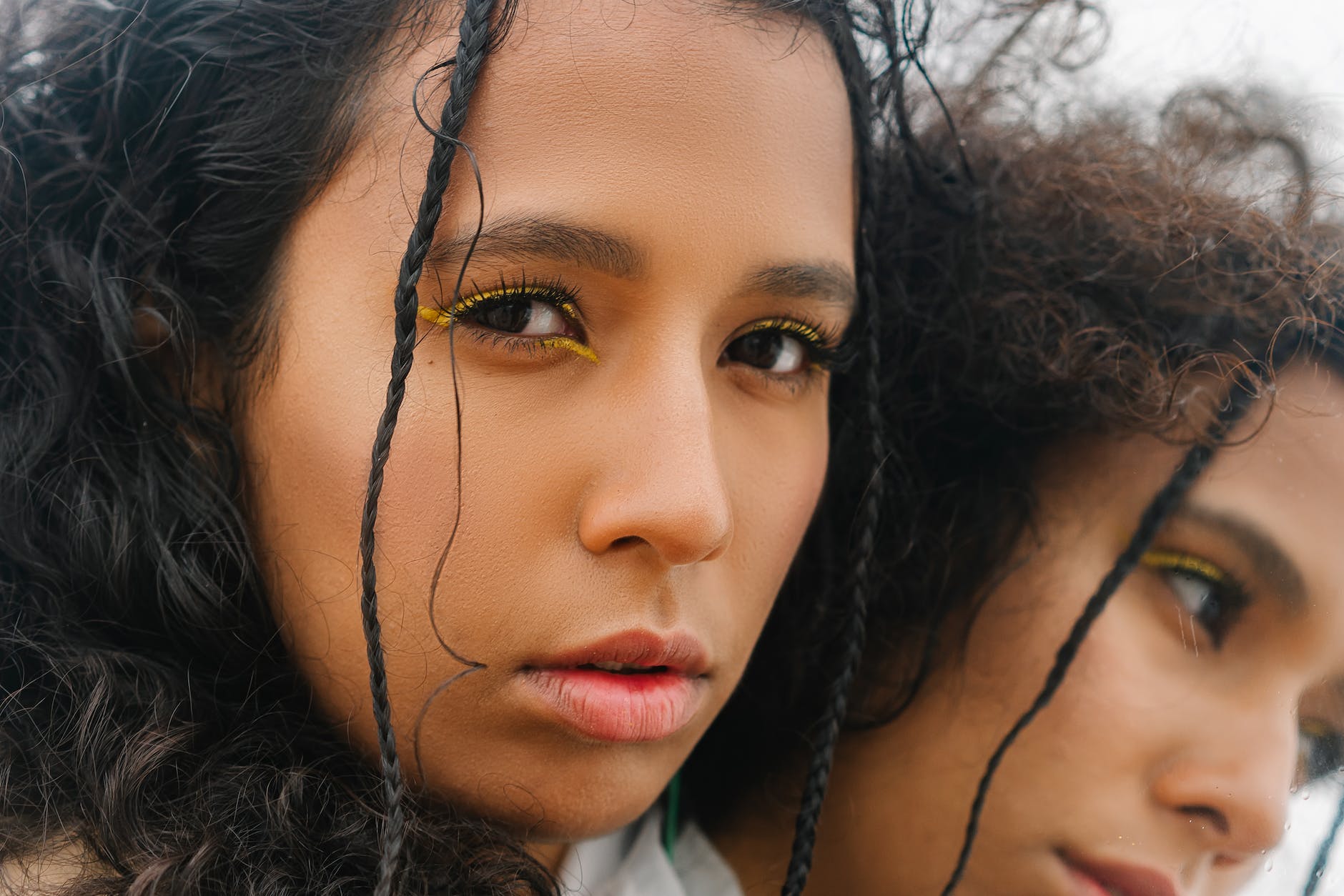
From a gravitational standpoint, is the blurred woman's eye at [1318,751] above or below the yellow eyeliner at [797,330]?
below

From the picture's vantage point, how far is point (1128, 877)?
123 centimetres

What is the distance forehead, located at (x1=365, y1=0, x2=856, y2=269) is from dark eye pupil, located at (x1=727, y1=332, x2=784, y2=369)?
148mm

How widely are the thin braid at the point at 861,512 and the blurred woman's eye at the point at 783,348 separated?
0.08m

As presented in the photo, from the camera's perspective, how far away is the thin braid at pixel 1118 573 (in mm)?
1293

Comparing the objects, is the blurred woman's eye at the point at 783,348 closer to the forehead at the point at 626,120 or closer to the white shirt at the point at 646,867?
the forehead at the point at 626,120

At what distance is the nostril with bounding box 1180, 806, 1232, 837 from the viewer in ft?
3.89

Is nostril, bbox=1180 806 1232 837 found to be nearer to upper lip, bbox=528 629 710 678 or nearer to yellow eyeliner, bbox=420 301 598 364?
upper lip, bbox=528 629 710 678

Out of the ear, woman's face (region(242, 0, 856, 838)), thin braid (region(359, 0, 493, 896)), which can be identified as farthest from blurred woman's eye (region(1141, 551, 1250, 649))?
the ear

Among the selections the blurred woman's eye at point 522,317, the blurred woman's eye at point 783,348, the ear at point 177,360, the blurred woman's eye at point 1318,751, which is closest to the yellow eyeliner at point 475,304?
the blurred woman's eye at point 522,317

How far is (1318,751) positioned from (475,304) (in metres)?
0.99

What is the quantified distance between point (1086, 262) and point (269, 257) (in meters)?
1.03

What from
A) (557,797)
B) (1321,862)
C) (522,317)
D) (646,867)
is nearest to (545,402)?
(522,317)

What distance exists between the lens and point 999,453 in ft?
4.98

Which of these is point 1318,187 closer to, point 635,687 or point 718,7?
point 718,7
